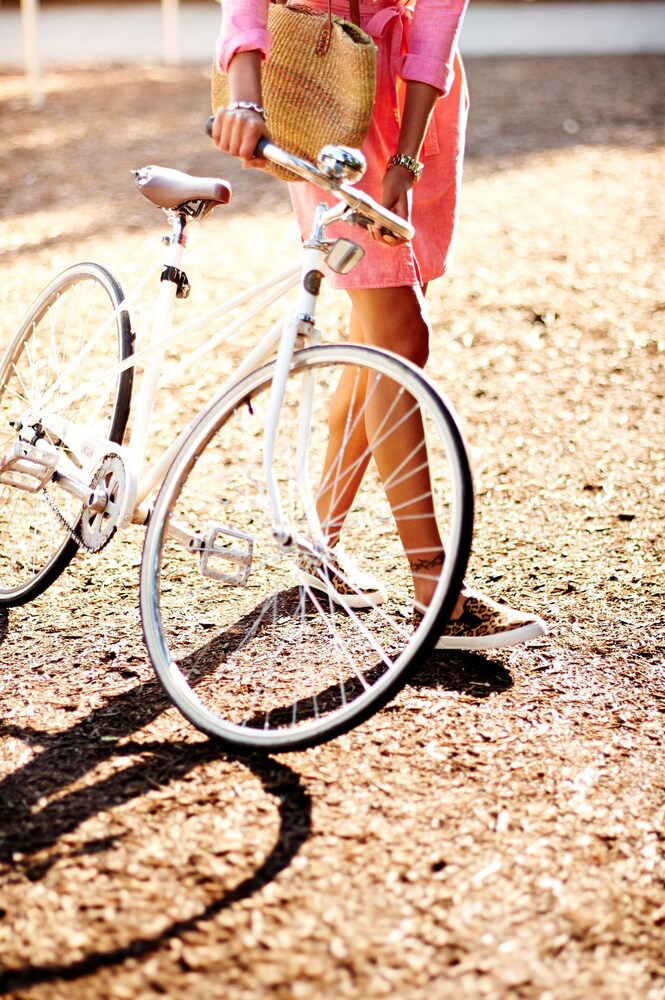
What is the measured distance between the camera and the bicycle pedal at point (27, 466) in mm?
2822

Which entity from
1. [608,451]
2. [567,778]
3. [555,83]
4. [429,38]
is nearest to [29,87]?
[555,83]

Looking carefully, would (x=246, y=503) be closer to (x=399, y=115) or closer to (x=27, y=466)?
(x=27, y=466)

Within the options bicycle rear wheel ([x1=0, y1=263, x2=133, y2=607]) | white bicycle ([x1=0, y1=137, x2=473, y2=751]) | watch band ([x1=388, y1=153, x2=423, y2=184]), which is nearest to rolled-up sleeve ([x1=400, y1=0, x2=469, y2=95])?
watch band ([x1=388, y1=153, x2=423, y2=184])

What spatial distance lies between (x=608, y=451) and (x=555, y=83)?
28.2 ft

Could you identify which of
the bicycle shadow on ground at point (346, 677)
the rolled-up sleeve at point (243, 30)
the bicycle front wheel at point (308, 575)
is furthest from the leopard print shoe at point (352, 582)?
the rolled-up sleeve at point (243, 30)

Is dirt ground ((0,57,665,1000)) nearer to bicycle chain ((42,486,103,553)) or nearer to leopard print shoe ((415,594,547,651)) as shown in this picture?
leopard print shoe ((415,594,547,651))

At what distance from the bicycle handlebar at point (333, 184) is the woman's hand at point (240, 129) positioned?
2cm

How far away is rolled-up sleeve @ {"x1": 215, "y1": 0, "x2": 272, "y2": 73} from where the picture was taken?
234 centimetres

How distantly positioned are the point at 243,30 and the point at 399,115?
44cm

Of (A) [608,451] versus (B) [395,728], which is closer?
(B) [395,728]

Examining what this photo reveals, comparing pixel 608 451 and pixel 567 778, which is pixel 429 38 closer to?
pixel 567 778

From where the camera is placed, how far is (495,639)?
8.91 ft

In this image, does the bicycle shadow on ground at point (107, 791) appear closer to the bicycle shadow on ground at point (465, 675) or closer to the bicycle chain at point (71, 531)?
the bicycle chain at point (71, 531)

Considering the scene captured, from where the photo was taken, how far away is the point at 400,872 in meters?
2.01
